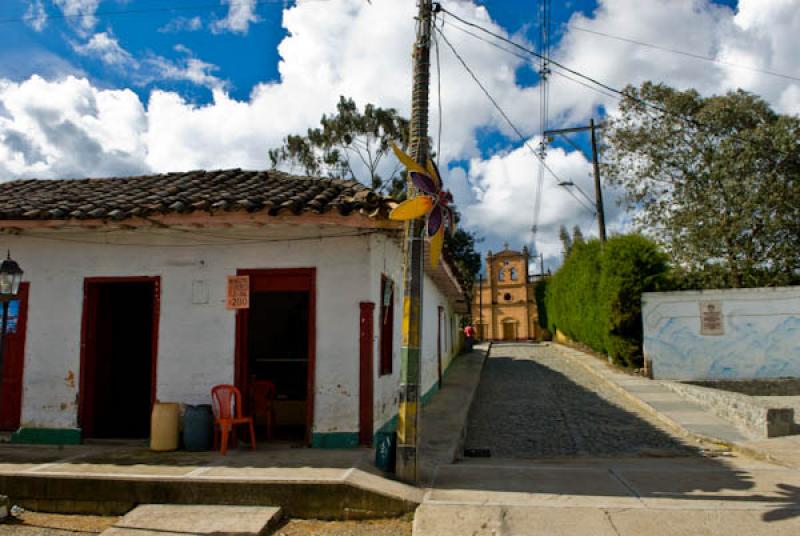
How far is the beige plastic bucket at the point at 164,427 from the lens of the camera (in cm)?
670

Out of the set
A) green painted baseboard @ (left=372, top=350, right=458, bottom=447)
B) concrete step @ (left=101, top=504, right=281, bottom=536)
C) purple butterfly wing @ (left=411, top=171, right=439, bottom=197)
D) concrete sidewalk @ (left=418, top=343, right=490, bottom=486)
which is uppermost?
purple butterfly wing @ (left=411, top=171, right=439, bottom=197)

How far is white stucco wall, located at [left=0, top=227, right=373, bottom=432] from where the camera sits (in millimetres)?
6895

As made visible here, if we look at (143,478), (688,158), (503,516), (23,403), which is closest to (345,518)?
(503,516)

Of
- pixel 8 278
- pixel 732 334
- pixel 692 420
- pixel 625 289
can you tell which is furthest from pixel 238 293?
pixel 732 334

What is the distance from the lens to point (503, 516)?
4816mm

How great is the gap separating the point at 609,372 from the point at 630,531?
1280 centimetres

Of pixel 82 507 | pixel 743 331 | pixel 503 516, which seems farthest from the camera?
pixel 743 331

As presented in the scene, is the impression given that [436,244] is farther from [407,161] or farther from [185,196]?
[185,196]

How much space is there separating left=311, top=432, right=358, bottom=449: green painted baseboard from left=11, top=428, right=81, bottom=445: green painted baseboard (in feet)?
10.3

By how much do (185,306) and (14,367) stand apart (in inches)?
96.0

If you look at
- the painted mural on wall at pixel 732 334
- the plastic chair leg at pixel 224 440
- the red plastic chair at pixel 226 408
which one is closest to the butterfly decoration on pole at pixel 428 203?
the red plastic chair at pixel 226 408

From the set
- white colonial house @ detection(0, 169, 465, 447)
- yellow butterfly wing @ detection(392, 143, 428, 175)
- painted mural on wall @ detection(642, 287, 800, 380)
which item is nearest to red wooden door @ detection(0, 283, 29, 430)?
white colonial house @ detection(0, 169, 465, 447)

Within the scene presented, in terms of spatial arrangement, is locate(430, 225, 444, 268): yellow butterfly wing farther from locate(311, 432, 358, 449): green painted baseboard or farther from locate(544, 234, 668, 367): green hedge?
locate(544, 234, 668, 367): green hedge

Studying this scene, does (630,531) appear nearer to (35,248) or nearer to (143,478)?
(143,478)
